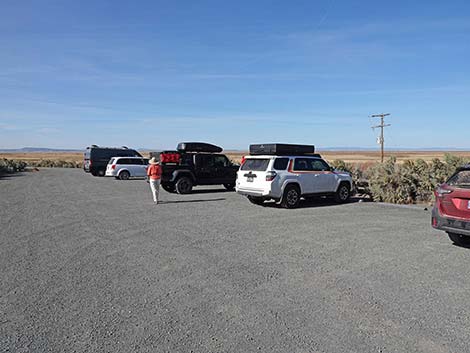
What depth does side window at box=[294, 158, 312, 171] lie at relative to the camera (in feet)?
44.2

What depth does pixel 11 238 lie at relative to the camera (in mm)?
8438

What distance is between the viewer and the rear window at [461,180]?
22.5ft

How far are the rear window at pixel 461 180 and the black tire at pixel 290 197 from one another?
637cm

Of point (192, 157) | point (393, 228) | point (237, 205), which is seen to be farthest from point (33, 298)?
point (192, 157)

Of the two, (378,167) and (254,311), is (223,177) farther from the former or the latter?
(254,311)

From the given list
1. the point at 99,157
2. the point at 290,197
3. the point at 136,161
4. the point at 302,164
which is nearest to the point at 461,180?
the point at 290,197

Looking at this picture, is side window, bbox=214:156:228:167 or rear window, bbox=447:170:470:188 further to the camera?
side window, bbox=214:156:228:167

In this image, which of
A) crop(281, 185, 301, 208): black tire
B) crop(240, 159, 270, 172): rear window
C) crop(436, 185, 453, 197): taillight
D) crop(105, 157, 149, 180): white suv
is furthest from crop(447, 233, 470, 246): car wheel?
crop(105, 157, 149, 180): white suv

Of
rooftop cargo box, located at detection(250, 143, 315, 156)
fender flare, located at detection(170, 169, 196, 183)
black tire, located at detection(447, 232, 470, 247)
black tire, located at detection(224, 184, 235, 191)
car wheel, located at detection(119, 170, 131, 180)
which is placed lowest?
black tire, located at detection(447, 232, 470, 247)

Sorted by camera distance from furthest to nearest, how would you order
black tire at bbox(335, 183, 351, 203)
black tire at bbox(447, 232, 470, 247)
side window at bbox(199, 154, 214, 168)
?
side window at bbox(199, 154, 214, 168) < black tire at bbox(335, 183, 351, 203) < black tire at bbox(447, 232, 470, 247)

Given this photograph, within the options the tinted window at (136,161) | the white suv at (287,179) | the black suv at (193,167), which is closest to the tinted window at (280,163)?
the white suv at (287,179)

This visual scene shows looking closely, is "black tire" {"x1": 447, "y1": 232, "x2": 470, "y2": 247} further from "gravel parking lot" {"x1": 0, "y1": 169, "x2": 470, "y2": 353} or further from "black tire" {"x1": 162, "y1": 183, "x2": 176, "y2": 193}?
"black tire" {"x1": 162, "y1": 183, "x2": 176, "y2": 193}

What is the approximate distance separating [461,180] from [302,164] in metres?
6.87

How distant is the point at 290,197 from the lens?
13.2 m
